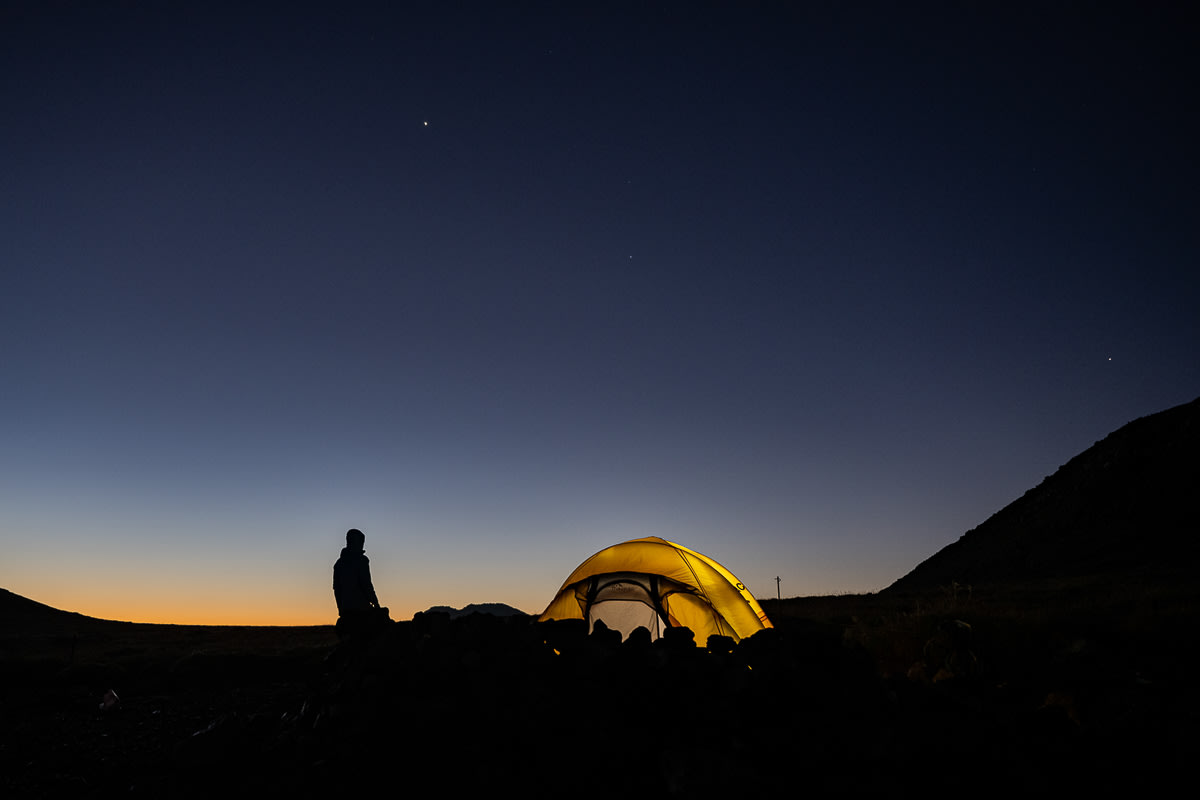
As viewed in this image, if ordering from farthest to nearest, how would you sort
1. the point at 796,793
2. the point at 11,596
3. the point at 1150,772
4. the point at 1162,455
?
the point at 11,596, the point at 1162,455, the point at 1150,772, the point at 796,793

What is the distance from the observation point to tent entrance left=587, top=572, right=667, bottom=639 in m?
11.3

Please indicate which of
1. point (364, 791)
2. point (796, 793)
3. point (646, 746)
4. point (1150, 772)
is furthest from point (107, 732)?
point (1150, 772)

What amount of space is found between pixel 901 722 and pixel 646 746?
2.28 m

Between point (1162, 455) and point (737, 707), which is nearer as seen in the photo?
point (737, 707)

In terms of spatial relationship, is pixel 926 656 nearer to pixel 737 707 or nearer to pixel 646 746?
pixel 737 707

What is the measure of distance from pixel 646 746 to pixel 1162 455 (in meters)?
71.1

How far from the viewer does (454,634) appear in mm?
7406

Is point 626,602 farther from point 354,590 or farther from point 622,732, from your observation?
point 622,732

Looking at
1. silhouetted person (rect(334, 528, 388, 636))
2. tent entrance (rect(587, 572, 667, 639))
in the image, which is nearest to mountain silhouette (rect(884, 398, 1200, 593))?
tent entrance (rect(587, 572, 667, 639))

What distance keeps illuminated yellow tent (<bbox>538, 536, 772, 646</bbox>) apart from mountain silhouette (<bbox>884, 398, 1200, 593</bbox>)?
3174 centimetres

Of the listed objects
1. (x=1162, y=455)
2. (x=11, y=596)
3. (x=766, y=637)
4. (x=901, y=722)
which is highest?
(x=1162, y=455)

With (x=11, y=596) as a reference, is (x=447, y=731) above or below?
below

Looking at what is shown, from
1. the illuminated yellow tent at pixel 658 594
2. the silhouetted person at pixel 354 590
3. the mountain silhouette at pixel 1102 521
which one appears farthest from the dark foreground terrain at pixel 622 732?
the mountain silhouette at pixel 1102 521

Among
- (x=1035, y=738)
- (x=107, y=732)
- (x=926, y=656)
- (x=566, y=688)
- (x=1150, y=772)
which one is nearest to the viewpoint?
(x=1150, y=772)
